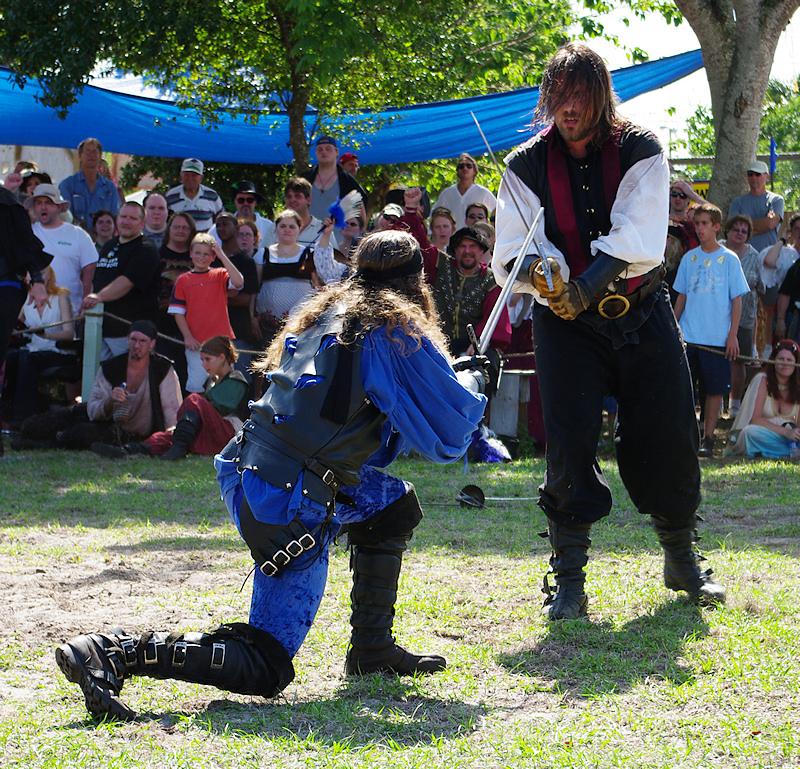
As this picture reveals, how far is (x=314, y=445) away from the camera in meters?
3.56

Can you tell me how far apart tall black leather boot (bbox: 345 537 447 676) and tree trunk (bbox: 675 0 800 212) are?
8.83 metres

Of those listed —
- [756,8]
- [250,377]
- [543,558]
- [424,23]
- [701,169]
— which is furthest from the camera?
[701,169]

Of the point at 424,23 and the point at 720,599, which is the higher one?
the point at 424,23

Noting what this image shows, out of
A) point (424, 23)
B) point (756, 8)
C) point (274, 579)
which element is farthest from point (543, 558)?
point (424, 23)

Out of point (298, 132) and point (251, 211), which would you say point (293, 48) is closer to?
point (251, 211)

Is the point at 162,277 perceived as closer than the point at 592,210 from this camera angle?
No

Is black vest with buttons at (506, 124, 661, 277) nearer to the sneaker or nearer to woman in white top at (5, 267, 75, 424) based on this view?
the sneaker

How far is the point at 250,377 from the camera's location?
32.6 feet

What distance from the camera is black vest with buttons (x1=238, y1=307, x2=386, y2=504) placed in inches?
140

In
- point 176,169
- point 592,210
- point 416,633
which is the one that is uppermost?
point 176,169

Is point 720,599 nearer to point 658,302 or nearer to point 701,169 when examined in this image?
point 658,302

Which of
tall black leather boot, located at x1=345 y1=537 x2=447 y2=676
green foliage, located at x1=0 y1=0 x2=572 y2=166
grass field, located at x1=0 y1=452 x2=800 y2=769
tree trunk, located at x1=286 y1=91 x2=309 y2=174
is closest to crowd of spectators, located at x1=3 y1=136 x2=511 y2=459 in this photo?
green foliage, located at x1=0 y1=0 x2=572 y2=166

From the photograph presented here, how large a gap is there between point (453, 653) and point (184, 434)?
17.5 ft

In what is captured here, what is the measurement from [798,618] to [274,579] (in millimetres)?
1937
